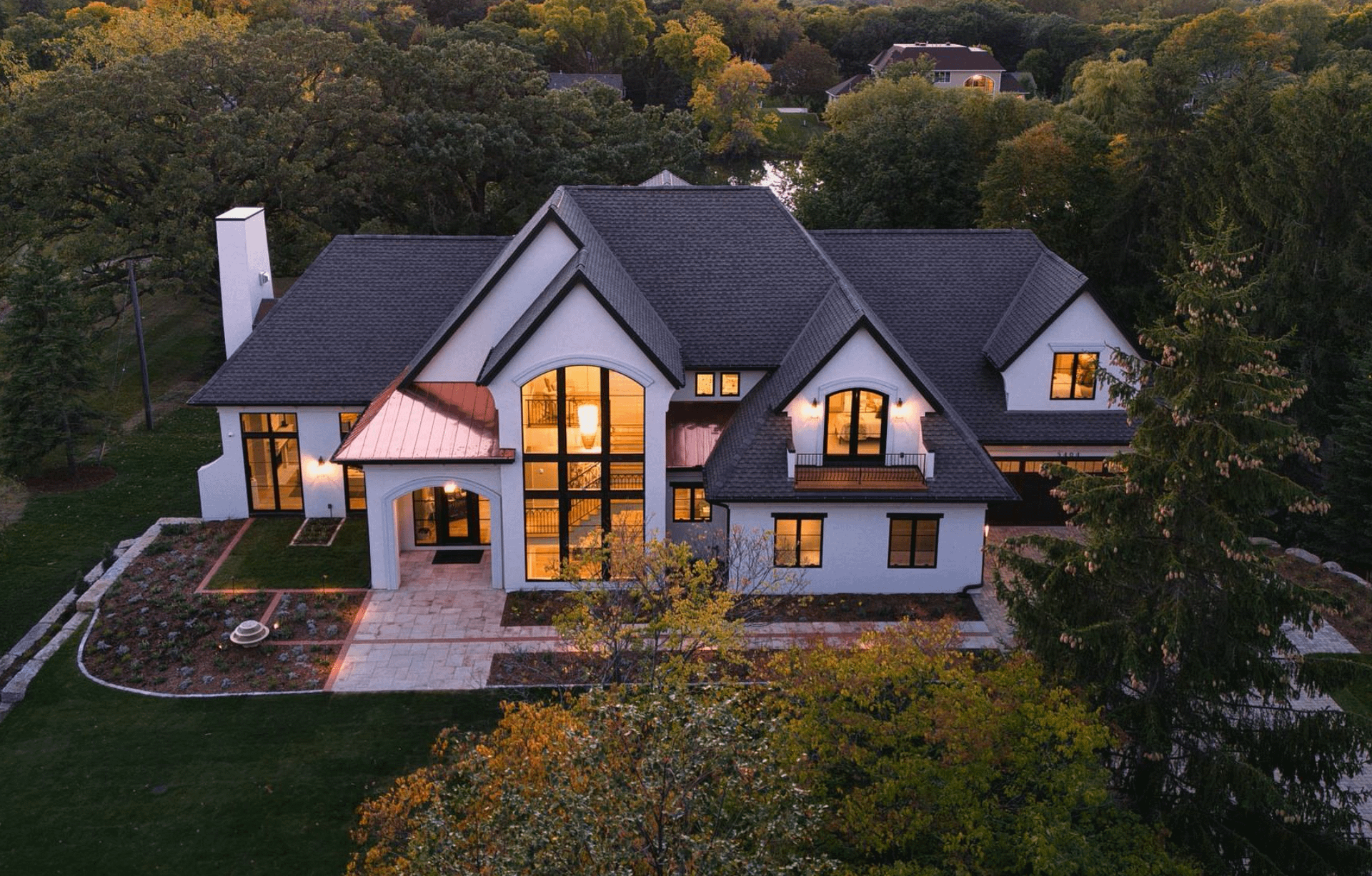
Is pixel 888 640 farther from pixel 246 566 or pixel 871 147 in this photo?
pixel 871 147

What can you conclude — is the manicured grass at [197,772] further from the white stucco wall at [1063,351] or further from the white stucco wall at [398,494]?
the white stucco wall at [1063,351]

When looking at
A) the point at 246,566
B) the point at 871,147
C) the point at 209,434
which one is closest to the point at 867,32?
the point at 871,147

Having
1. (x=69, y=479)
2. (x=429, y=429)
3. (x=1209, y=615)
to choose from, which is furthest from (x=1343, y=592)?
(x=69, y=479)

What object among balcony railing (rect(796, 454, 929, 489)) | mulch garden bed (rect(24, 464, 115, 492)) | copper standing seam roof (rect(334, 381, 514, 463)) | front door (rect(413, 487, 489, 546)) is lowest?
mulch garden bed (rect(24, 464, 115, 492))

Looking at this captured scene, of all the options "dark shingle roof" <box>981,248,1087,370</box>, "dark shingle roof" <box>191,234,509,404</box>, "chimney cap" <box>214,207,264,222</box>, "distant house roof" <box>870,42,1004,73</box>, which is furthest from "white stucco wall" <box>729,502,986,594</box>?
"distant house roof" <box>870,42,1004,73</box>

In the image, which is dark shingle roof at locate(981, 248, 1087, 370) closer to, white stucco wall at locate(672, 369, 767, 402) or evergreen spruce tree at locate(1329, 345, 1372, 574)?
white stucco wall at locate(672, 369, 767, 402)

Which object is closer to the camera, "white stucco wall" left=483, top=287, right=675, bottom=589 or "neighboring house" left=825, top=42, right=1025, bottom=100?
"white stucco wall" left=483, top=287, right=675, bottom=589

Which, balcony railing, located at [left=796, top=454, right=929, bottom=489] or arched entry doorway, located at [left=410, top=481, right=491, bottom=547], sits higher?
balcony railing, located at [left=796, top=454, right=929, bottom=489]
